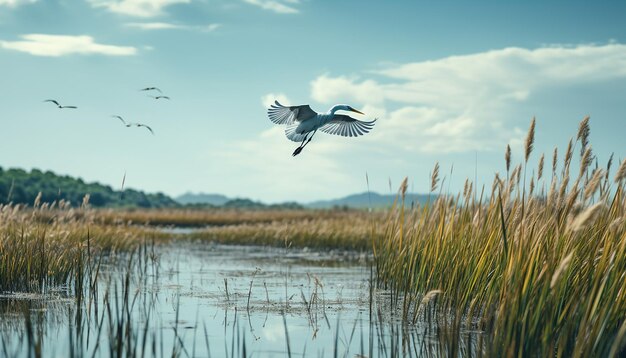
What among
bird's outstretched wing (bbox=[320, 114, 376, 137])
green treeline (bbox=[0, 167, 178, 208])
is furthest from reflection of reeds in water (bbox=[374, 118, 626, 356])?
green treeline (bbox=[0, 167, 178, 208])

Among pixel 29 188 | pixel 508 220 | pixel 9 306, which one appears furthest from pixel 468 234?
pixel 29 188

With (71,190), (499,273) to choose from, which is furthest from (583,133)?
(71,190)

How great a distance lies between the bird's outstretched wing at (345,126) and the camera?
10727mm

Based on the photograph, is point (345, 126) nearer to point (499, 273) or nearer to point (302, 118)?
point (302, 118)

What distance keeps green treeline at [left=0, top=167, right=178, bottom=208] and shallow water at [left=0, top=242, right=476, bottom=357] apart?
71.1m

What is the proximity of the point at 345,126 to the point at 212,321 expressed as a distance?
3.93 m

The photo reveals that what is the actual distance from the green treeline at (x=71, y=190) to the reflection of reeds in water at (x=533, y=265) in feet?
246

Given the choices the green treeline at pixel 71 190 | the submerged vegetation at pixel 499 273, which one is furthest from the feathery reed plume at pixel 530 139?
the green treeline at pixel 71 190

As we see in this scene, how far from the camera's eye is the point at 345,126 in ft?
35.8

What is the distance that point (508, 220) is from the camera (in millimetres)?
7848

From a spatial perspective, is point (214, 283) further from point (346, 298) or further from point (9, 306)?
point (9, 306)

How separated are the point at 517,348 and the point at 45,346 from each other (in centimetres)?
440

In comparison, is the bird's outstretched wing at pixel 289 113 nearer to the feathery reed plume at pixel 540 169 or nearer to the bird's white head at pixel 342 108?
the bird's white head at pixel 342 108

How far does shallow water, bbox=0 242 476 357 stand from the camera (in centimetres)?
614
